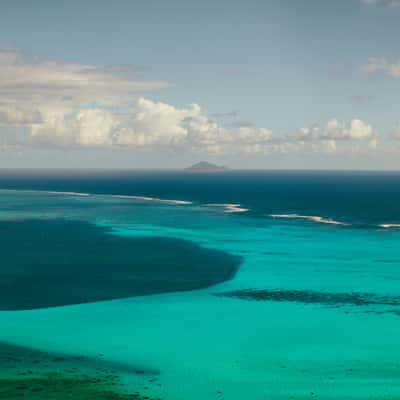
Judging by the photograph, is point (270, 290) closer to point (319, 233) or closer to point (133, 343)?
point (133, 343)

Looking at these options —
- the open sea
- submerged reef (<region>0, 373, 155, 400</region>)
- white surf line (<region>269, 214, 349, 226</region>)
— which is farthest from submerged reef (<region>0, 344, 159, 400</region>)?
white surf line (<region>269, 214, 349, 226</region>)

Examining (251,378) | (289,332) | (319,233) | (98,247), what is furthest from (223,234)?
(251,378)

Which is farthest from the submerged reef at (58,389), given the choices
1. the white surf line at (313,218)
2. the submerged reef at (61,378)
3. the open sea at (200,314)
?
the white surf line at (313,218)

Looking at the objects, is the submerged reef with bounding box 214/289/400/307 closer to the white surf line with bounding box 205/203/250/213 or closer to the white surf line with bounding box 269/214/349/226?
the white surf line with bounding box 269/214/349/226

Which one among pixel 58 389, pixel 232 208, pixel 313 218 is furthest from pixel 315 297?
pixel 232 208

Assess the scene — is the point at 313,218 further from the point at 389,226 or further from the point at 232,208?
the point at 232,208

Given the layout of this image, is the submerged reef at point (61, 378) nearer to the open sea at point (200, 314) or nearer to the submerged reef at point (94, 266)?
the open sea at point (200, 314)
